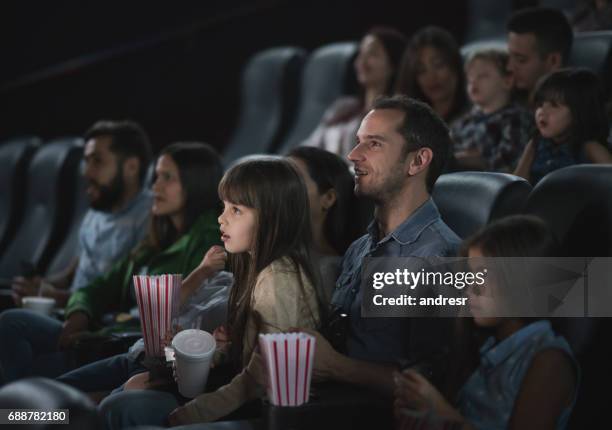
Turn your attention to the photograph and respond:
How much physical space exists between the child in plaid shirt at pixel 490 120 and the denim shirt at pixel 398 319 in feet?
3.45

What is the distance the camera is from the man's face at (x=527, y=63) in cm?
319

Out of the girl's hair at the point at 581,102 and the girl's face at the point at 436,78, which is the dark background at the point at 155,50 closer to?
the girl's face at the point at 436,78

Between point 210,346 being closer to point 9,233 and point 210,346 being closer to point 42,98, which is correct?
point 9,233

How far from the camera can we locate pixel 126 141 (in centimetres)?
355

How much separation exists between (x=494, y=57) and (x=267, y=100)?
1943 mm

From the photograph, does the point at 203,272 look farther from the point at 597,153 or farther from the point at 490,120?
the point at 490,120

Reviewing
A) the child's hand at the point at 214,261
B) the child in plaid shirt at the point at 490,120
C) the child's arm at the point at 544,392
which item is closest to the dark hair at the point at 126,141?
the child in plaid shirt at the point at 490,120

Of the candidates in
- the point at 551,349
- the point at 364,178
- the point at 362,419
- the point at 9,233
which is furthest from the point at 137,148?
the point at 551,349

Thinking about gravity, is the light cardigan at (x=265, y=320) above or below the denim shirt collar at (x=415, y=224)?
below

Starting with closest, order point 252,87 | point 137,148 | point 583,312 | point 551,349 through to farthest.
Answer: point 551,349 < point 583,312 < point 137,148 < point 252,87

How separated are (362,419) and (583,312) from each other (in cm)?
43

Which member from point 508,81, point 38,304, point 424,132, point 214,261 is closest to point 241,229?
point 214,261

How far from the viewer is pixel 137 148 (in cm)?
357

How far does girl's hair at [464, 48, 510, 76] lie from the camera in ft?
10.9
